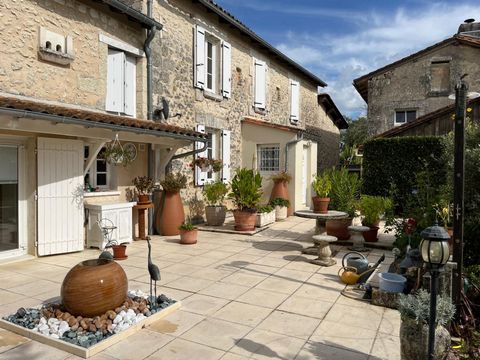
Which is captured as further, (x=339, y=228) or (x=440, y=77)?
(x=440, y=77)

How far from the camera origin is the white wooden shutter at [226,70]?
10.9m

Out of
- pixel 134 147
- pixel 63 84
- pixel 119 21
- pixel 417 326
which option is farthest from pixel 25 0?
pixel 417 326

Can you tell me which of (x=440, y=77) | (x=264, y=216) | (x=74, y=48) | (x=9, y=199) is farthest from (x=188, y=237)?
(x=440, y=77)

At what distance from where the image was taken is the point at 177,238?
27.3ft

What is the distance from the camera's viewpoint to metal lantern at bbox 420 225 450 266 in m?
2.67

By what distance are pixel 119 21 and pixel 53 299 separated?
6114 millimetres

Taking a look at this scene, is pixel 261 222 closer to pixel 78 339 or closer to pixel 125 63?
pixel 125 63

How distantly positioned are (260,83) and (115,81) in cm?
631

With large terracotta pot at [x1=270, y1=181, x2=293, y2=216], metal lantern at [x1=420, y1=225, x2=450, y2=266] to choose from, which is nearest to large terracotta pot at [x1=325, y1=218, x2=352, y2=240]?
large terracotta pot at [x1=270, y1=181, x2=293, y2=216]

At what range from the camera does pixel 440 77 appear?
15055mm

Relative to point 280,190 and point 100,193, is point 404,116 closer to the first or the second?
point 280,190

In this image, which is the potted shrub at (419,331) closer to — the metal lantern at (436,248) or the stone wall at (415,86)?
the metal lantern at (436,248)

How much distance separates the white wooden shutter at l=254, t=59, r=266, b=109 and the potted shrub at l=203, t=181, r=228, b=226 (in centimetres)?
443

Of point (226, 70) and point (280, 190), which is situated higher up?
point (226, 70)
